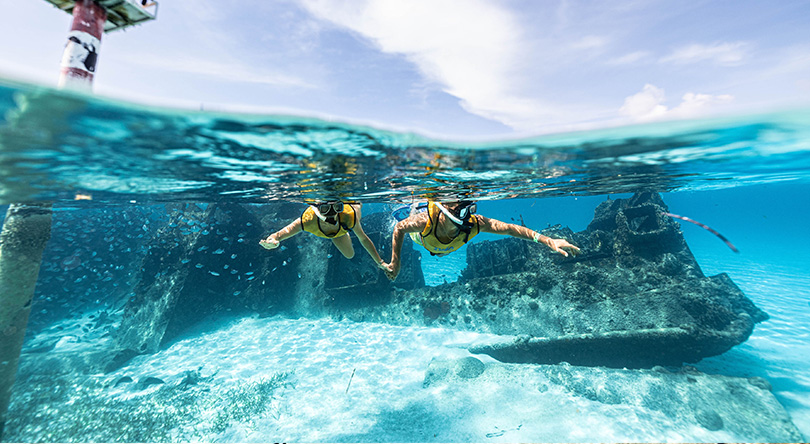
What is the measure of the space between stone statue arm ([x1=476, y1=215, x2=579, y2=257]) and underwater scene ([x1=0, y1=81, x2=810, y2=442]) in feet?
0.16

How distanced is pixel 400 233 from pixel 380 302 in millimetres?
6255

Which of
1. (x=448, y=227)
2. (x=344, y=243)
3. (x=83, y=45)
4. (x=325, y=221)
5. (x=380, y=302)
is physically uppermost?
(x=83, y=45)

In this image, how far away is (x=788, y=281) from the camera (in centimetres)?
2206

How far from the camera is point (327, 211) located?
640 cm

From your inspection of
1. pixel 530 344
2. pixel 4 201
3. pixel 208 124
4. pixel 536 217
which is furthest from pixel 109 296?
pixel 536 217

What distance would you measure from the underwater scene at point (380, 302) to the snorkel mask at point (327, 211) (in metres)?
0.05

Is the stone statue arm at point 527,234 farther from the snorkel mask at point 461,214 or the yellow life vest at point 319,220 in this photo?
the yellow life vest at point 319,220

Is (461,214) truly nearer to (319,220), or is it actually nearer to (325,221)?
(325,221)

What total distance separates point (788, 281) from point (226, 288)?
37.2 metres

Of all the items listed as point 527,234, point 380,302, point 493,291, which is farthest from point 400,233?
point 380,302

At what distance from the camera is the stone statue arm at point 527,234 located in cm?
474

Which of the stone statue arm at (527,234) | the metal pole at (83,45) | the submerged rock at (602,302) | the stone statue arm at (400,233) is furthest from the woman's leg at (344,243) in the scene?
the metal pole at (83,45)

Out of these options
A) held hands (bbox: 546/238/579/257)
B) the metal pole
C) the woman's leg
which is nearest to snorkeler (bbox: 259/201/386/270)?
the woman's leg

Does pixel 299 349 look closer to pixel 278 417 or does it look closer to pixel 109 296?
pixel 278 417
